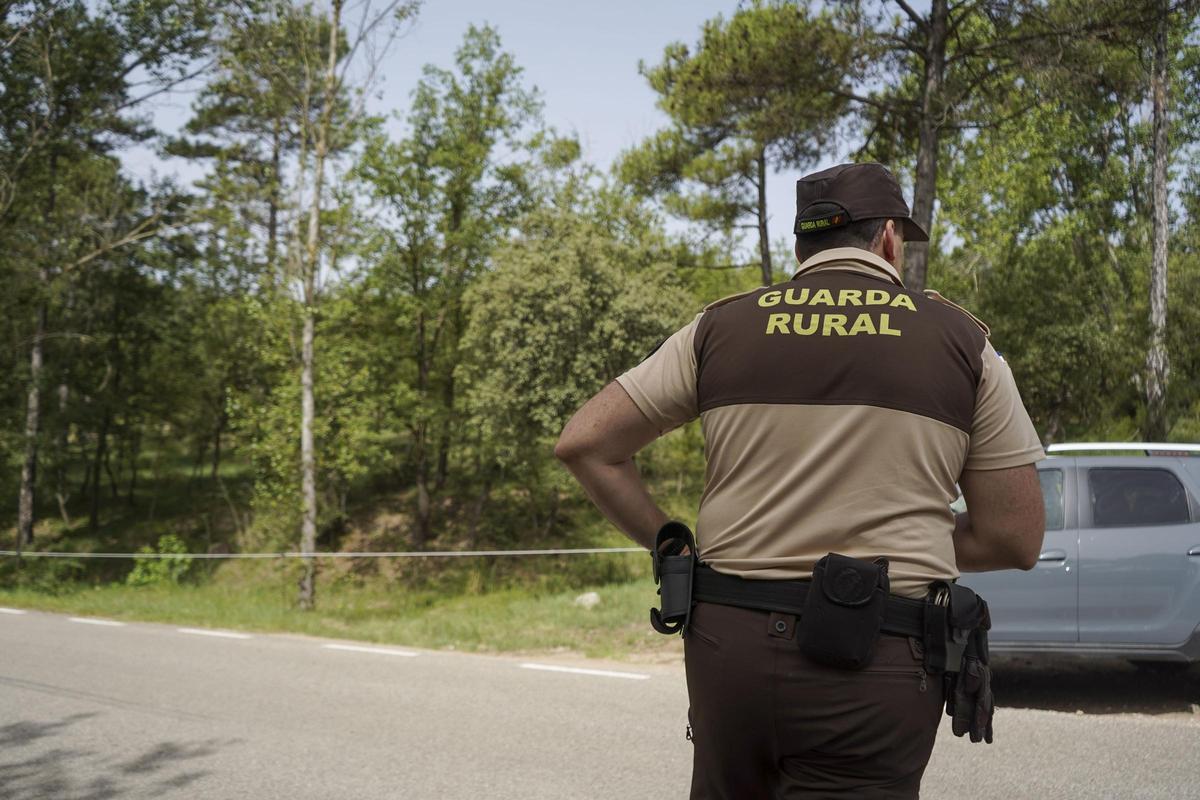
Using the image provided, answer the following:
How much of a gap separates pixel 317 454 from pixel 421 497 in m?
8.95

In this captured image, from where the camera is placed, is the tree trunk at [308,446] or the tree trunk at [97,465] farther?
the tree trunk at [97,465]

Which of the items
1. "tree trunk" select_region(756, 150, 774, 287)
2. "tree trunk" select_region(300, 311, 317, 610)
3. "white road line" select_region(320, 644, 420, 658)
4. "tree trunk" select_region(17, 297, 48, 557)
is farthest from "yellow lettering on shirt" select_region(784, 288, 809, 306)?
"tree trunk" select_region(17, 297, 48, 557)

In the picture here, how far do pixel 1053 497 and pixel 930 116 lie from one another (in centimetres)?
564

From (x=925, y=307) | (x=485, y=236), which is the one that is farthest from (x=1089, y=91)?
(x=485, y=236)

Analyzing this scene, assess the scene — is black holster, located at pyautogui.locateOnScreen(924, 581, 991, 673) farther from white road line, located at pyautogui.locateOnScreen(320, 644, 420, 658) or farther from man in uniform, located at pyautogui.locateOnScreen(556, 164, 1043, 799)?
white road line, located at pyautogui.locateOnScreen(320, 644, 420, 658)

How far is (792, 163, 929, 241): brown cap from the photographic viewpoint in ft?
7.43

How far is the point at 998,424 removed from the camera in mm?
2121

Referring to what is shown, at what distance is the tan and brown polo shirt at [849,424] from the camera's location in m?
2.03

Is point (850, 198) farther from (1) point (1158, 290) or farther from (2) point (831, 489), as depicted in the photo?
(1) point (1158, 290)

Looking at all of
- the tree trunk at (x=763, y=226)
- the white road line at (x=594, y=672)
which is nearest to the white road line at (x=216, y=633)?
the white road line at (x=594, y=672)

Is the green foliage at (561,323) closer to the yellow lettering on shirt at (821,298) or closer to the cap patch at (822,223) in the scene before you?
the cap patch at (822,223)

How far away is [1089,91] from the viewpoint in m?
10.8

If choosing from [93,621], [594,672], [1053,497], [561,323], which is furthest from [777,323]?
[561,323]

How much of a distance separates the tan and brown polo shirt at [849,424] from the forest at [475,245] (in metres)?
9.75
